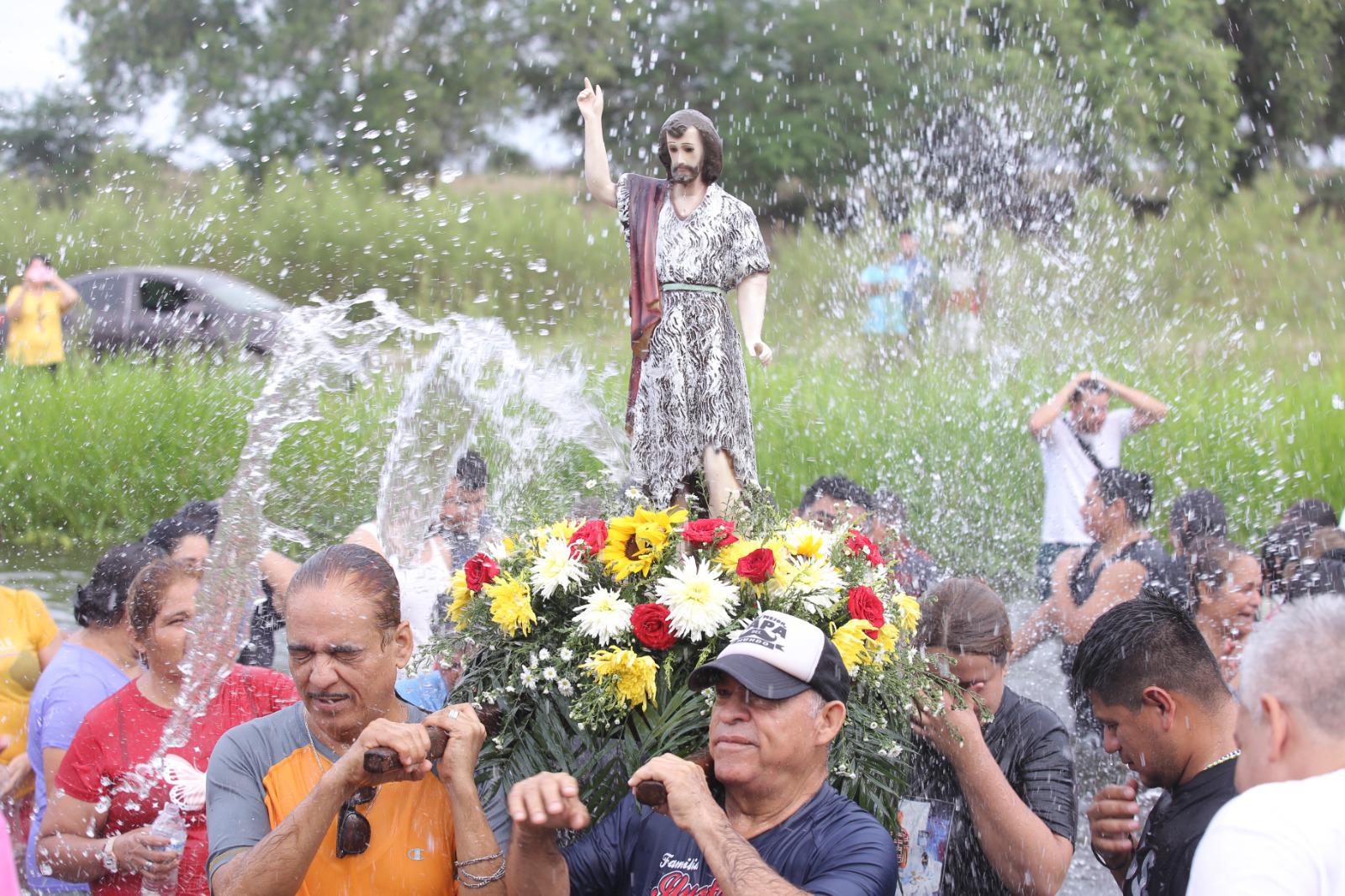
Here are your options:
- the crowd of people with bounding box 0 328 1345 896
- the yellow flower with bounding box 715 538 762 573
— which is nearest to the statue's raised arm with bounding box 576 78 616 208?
the crowd of people with bounding box 0 328 1345 896

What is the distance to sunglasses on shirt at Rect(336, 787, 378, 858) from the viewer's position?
281cm

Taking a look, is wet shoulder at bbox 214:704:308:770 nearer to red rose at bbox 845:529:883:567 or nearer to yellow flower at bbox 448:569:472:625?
yellow flower at bbox 448:569:472:625

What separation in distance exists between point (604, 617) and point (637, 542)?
250 mm

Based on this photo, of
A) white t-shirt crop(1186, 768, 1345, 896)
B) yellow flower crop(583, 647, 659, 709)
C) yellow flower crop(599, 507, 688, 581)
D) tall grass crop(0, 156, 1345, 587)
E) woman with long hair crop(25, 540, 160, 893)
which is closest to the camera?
white t-shirt crop(1186, 768, 1345, 896)

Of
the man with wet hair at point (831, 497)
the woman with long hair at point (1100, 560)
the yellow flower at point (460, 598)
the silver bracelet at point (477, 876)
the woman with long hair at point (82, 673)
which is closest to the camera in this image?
the silver bracelet at point (477, 876)

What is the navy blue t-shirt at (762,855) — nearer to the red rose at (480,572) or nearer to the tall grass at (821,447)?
the red rose at (480,572)

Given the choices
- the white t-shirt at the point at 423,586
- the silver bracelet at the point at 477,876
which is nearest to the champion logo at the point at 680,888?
the silver bracelet at the point at 477,876

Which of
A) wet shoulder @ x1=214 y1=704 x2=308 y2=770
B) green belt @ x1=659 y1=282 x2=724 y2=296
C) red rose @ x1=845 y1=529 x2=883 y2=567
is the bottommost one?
wet shoulder @ x1=214 y1=704 x2=308 y2=770

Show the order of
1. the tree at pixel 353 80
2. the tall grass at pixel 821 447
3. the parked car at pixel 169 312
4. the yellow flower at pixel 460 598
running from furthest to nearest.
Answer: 1. the tree at pixel 353 80
2. the parked car at pixel 169 312
3. the tall grass at pixel 821 447
4. the yellow flower at pixel 460 598

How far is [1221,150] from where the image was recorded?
65.6 feet

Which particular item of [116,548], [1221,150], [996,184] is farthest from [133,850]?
[1221,150]

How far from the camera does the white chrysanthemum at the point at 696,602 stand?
10.5 ft

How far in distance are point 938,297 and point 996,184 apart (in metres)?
6.81

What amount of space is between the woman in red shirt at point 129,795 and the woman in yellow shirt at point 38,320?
8.33 meters
